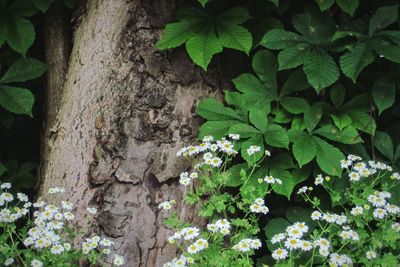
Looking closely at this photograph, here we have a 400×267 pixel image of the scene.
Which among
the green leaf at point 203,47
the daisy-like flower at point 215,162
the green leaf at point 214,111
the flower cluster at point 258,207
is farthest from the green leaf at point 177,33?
the flower cluster at point 258,207

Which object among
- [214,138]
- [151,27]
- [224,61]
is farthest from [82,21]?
[214,138]

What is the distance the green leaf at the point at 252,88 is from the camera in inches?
89.4

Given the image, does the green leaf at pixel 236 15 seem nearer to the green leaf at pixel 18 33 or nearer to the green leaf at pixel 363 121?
the green leaf at pixel 363 121

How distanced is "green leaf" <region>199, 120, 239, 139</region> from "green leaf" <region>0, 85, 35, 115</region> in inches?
29.9

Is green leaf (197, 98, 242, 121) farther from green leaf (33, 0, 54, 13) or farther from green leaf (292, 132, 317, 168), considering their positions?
green leaf (33, 0, 54, 13)

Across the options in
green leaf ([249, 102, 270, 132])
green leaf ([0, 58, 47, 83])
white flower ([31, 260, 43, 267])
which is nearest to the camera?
white flower ([31, 260, 43, 267])

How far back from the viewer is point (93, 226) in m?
2.13

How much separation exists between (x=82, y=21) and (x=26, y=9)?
0.84 feet

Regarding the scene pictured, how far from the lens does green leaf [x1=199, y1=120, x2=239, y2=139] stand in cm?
219

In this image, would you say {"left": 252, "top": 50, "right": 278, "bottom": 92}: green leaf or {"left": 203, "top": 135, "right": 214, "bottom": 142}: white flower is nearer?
{"left": 203, "top": 135, "right": 214, "bottom": 142}: white flower

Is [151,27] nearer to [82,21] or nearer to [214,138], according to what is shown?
[82,21]

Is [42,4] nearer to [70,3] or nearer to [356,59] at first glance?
[70,3]

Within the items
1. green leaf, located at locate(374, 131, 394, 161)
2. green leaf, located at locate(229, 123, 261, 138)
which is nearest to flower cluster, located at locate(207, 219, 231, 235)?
green leaf, located at locate(229, 123, 261, 138)

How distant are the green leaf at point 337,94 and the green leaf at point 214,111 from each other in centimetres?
42
